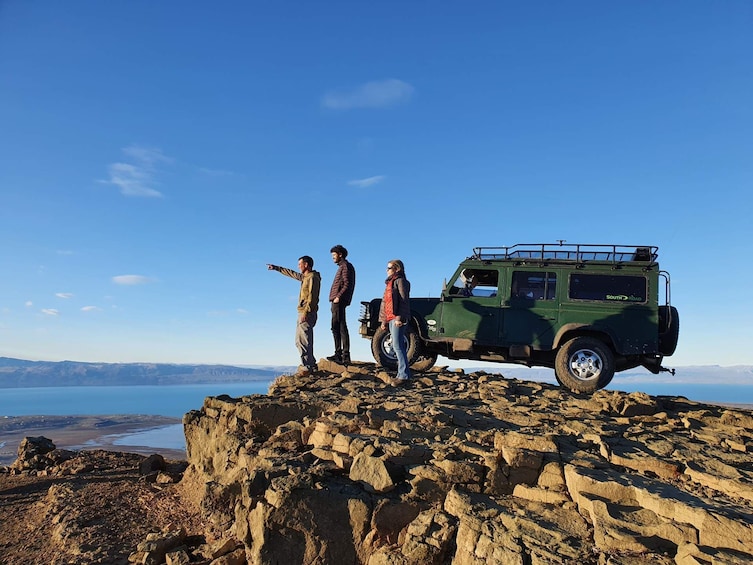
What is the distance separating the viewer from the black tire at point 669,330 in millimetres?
8492

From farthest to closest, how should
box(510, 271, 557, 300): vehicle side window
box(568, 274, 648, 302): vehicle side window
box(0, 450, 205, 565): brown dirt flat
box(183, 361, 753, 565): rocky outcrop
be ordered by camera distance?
box(510, 271, 557, 300): vehicle side window → box(568, 274, 648, 302): vehicle side window → box(0, 450, 205, 565): brown dirt flat → box(183, 361, 753, 565): rocky outcrop

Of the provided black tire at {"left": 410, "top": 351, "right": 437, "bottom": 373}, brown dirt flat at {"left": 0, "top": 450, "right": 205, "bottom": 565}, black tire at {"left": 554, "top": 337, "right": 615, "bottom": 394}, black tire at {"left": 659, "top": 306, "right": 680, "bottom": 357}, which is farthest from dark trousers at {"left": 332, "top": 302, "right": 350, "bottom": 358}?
black tire at {"left": 659, "top": 306, "right": 680, "bottom": 357}

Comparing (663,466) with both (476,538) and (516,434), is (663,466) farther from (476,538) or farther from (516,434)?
(476,538)

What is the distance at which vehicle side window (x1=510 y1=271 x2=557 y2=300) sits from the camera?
8945mm

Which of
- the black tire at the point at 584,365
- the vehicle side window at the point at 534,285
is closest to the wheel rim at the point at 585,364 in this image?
the black tire at the point at 584,365

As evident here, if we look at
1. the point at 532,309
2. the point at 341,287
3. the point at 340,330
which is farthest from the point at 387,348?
the point at 532,309

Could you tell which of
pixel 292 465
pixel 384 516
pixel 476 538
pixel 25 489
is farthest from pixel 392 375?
pixel 25 489

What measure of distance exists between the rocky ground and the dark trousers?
1.75m

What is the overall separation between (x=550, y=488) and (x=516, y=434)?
2.83 feet

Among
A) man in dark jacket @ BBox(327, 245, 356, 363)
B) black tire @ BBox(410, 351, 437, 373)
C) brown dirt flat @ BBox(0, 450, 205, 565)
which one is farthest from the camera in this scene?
black tire @ BBox(410, 351, 437, 373)

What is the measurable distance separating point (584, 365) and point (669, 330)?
5.71 ft

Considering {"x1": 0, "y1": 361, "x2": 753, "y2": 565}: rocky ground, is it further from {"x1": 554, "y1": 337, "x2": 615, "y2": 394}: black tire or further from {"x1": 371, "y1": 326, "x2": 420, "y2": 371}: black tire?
{"x1": 371, "y1": 326, "x2": 420, "y2": 371}: black tire

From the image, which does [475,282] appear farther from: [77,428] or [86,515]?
[77,428]

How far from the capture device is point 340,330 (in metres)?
9.55
